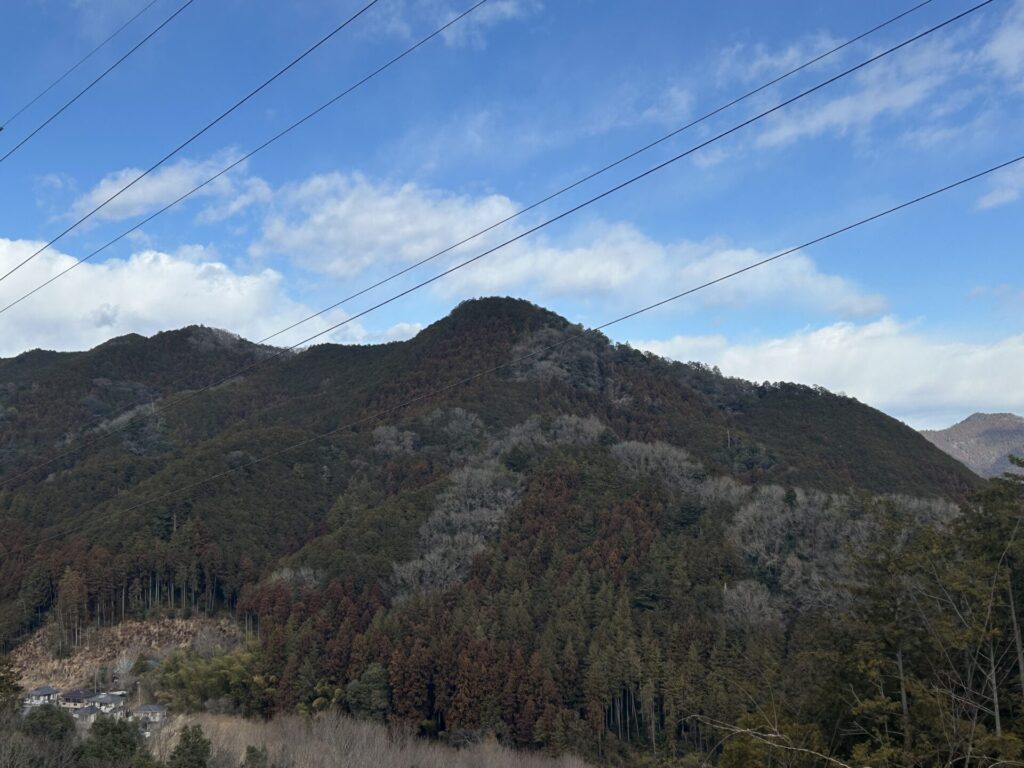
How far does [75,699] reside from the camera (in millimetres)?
44344

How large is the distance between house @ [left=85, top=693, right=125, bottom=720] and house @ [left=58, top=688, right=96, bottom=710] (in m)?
0.26


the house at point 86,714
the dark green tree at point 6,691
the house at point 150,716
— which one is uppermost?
the dark green tree at point 6,691

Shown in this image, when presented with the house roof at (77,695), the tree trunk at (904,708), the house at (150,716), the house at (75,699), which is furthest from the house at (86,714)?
the tree trunk at (904,708)

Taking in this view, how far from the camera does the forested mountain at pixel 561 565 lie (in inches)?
711

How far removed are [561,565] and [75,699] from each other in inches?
1208

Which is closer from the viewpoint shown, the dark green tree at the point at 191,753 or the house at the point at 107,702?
the dark green tree at the point at 191,753

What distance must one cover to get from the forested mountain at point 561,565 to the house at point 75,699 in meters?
4.15

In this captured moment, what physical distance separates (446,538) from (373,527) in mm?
6564

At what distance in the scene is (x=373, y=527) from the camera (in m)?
60.0

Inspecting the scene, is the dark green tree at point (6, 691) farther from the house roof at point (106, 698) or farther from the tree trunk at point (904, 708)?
the tree trunk at point (904, 708)

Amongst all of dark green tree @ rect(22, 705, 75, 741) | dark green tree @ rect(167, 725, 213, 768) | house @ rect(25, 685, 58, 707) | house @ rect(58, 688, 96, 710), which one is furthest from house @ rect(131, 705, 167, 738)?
dark green tree @ rect(167, 725, 213, 768)

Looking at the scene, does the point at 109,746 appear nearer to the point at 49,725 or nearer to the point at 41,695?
the point at 49,725

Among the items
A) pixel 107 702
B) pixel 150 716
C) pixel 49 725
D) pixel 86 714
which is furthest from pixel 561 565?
pixel 49 725

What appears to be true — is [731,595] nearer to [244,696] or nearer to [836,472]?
[244,696]
